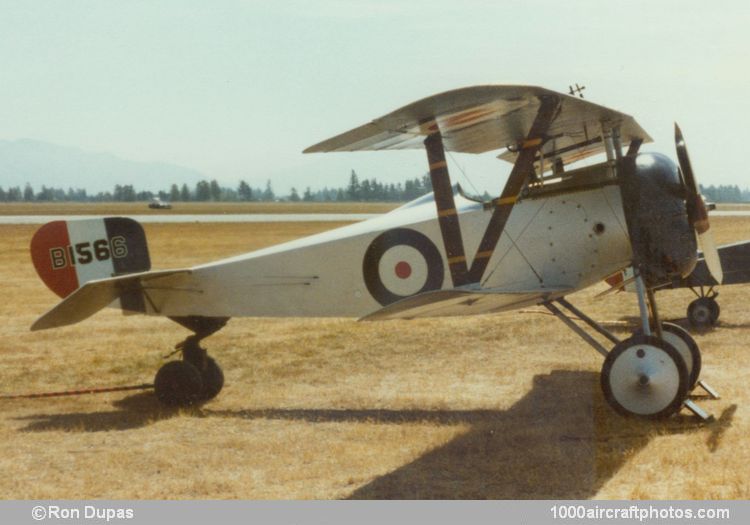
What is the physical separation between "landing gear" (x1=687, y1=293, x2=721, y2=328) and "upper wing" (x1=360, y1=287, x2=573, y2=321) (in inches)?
204

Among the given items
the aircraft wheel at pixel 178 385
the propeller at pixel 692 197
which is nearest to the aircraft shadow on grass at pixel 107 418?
the aircraft wheel at pixel 178 385

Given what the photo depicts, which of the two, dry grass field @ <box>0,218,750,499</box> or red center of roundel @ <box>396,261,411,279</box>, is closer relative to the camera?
dry grass field @ <box>0,218,750,499</box>

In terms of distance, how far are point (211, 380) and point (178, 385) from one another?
443 mm

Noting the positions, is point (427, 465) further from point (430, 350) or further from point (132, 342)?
point (132, 342)

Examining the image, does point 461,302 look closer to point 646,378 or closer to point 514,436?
point 514,436

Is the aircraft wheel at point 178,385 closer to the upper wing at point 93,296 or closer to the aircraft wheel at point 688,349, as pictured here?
the upper wing at point 93,296

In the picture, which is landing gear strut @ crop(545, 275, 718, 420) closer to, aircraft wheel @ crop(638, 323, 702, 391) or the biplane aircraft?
the biplane aircraft

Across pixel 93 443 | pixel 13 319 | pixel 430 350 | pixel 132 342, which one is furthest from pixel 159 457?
pixel 13 319

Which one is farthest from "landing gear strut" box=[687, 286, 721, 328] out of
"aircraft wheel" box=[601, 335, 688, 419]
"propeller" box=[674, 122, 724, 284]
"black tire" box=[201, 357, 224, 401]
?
"black tire" box=[201, 357, 224, 401]

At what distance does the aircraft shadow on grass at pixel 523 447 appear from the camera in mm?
4980

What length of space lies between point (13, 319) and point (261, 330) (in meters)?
5.05

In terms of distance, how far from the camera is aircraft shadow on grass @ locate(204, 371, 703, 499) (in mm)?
4980

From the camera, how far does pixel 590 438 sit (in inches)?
236

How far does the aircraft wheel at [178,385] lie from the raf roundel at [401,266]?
2022 mm
